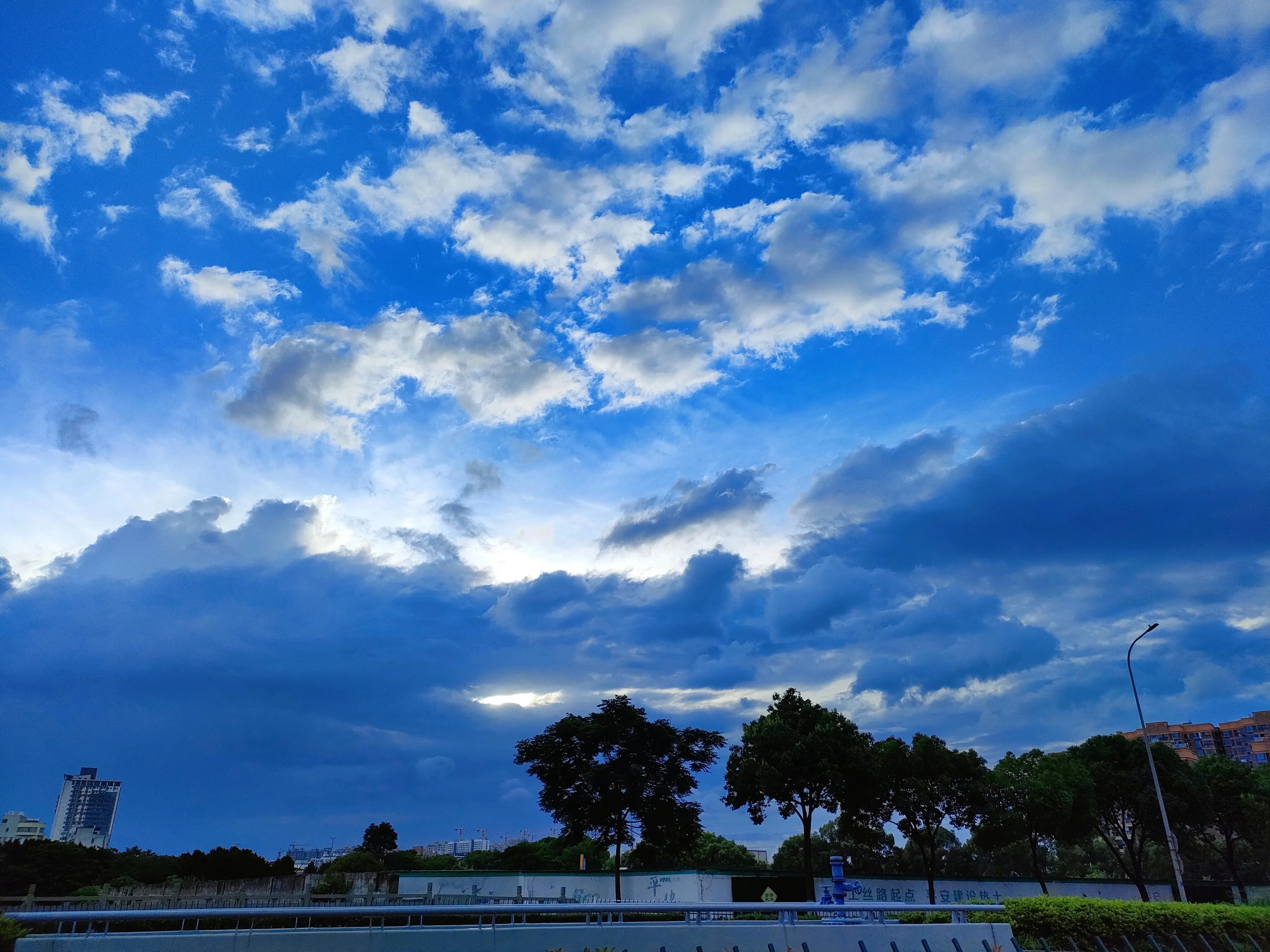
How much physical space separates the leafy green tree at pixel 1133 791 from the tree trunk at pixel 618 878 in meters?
27.5

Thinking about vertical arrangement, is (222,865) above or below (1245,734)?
below

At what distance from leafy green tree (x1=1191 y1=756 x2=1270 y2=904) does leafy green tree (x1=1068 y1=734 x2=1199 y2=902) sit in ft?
4.84


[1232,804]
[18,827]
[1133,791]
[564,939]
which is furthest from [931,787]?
[18,827]

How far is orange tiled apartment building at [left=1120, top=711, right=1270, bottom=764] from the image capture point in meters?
125

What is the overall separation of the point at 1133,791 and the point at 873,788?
1779 centimetres

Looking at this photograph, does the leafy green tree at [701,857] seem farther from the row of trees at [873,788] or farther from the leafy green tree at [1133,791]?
the leafy green tree at [1133,791]

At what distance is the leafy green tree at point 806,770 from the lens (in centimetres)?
4116

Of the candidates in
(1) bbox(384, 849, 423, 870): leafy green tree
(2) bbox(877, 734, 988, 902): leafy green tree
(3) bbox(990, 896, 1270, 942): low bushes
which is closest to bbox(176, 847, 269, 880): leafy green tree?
(1) bbox(384, 849, 423, 870): leafy green tree

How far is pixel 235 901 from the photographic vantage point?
112ft

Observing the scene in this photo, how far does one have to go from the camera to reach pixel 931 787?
4475 cm

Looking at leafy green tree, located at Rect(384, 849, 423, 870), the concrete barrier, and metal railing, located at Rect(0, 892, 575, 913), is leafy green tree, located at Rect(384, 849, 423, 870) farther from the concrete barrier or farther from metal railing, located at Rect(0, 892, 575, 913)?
the concrete barrier

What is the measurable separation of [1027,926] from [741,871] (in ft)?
81.1

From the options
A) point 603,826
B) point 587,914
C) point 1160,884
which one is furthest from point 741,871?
point 1160,884

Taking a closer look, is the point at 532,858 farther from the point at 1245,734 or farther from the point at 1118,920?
the point at 1245,734
